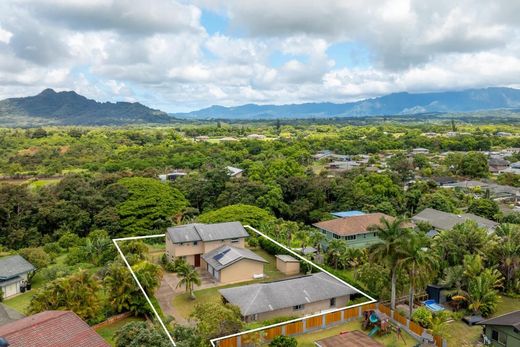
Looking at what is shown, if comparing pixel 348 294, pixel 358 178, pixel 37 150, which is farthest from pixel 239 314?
pixel 37 150

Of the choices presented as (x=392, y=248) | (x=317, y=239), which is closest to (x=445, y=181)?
(x=317, y=239)

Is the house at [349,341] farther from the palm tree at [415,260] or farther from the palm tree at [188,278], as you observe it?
the palm tree at [188,278]

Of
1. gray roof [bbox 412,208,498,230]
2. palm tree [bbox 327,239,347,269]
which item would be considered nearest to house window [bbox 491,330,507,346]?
palm tree [bbox 327,239,347,269]

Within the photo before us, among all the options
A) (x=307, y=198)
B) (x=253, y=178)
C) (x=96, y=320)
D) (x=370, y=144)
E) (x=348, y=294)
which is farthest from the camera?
(x=370, y=144)

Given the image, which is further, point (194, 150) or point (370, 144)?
point (370, 144)

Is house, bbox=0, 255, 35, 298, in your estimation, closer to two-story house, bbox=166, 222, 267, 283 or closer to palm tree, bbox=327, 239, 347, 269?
two-story house, bbox=166, 222, 267, 283

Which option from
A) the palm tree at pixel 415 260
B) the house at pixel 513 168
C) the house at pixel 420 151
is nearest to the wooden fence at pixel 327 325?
the palm tree at pixel 415 260

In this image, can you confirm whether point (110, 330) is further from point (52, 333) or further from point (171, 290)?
point (52, 333)

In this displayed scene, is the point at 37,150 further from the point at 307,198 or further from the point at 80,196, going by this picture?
the point at 307,198
